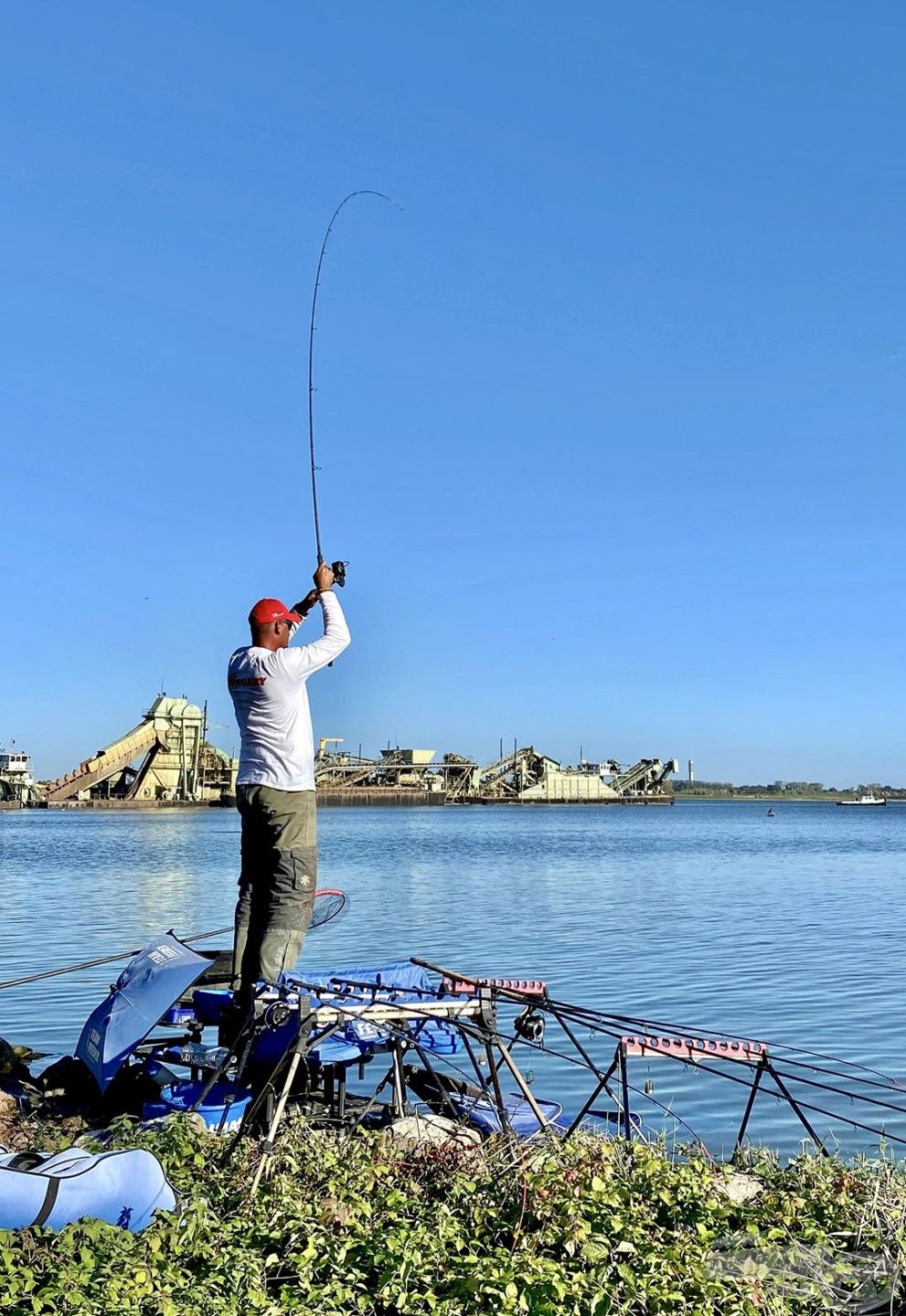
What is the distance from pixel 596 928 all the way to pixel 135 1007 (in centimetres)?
1654

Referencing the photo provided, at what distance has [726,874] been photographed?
37.6 meters

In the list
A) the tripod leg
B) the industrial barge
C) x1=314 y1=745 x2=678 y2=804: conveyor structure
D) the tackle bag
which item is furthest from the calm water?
x1=314 y1=745 x2=678 y2=804: conveyor structure

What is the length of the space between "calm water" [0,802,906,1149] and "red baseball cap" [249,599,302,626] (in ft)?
16.1

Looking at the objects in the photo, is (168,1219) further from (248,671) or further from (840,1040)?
(840,1040)

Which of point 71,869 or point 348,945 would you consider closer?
point 348,945

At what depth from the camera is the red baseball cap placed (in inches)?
267

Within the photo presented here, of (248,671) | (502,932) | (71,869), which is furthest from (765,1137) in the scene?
(71,869)

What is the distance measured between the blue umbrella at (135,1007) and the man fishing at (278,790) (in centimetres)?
39

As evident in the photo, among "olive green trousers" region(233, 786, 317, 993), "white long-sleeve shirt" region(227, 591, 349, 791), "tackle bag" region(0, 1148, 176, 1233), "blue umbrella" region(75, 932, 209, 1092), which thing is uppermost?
"white long-sleeve shirt" region(227, 591, 349, 791)

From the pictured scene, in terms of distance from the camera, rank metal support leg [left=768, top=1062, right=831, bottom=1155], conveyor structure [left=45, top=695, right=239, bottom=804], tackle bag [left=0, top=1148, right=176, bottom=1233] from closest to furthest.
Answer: tackle bag [left=0, top=1148, right=176, bottom=1233], metal support leg [left=768, top=1062, right=831, bottom=1155], conveyor structure [left=45, top=695, right=239, bottom=804]

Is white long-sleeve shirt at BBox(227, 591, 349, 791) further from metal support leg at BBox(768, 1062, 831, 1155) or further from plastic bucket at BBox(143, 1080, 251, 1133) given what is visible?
metal support leg at BBox(768, 1062, 831, 1155)

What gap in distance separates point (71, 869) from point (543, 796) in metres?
96.6

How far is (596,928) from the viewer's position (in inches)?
882

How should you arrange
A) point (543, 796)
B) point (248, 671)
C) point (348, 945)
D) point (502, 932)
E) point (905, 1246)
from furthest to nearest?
point (543, 796), point (502, 932), point (348, 945), point (248, 671), point (905, 1246)
